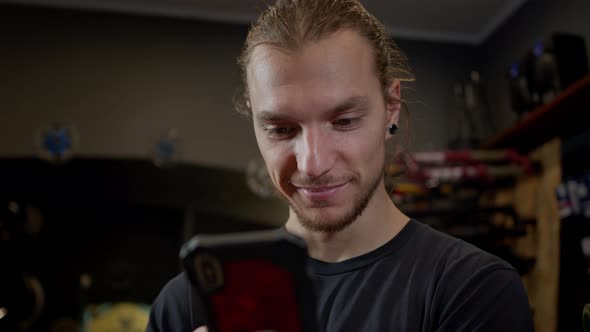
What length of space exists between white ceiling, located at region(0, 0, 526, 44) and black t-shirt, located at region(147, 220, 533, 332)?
9.98 ft

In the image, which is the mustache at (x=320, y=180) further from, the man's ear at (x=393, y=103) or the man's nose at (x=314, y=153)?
the man's ear at (x=393, y=103)

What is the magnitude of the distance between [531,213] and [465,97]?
126cm

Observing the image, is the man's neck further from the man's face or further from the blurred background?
the blurred background

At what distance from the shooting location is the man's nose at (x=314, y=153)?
1.17 metres

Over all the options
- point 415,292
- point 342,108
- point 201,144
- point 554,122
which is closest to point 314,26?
point 342,108

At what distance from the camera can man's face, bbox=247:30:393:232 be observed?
46.8 inches

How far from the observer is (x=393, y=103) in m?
1.41

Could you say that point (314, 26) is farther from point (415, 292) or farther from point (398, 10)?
point (398, 10)

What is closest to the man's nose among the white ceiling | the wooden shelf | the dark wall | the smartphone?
the smartphone

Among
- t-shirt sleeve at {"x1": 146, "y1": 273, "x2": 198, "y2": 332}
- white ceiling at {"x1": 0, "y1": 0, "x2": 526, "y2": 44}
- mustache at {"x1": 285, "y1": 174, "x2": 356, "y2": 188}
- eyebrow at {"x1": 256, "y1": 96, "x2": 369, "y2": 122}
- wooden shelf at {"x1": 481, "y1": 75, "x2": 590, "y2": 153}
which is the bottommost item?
t-shirt sleeve at {"x1": 146, "y1": 273, "x2": 198, "y2": 332}

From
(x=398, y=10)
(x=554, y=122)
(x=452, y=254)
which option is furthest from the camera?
(x=398, y=10)

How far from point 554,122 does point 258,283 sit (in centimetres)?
289

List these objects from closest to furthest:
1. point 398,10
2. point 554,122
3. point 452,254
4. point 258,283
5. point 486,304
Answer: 1. point 258,283
2. point 486,304
3. point 452,254
4. point 554,122
5. point 398,10

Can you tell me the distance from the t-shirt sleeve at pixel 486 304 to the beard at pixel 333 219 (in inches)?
9.1
